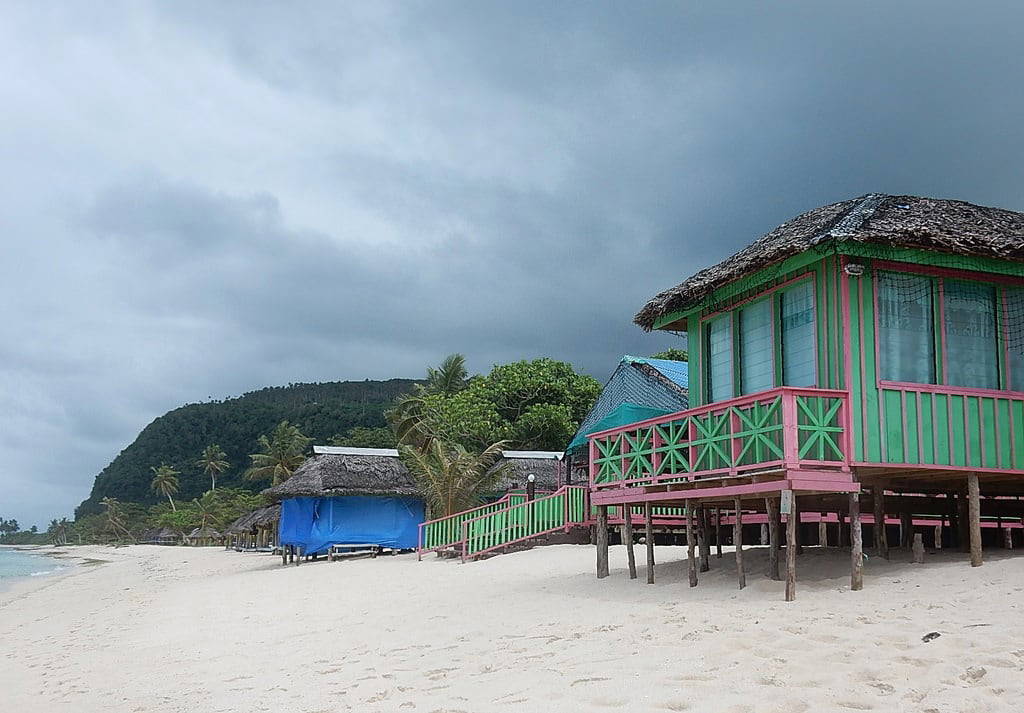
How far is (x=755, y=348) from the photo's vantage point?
11.6 metres

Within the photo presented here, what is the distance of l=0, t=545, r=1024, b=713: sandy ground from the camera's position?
583 centimetres

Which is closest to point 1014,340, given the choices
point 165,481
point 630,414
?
point 630,414

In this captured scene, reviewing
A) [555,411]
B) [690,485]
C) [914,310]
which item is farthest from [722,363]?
[555,411]

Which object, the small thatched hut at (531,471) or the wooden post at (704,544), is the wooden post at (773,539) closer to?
the wooden post at (704,544)

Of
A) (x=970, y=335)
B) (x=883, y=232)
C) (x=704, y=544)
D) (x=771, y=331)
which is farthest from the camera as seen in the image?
(x=704, y=544)

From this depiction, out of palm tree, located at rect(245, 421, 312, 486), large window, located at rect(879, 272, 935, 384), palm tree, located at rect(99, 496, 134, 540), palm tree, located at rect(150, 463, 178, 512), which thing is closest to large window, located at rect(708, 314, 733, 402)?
large window, located at rect(879, 272, 935, 384)

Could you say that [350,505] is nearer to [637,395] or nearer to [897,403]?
[637,395]

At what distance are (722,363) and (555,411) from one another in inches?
1032

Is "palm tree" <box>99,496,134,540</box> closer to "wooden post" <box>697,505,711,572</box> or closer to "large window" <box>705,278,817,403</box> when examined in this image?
"wooden post" <box>697,505,711,572</box>

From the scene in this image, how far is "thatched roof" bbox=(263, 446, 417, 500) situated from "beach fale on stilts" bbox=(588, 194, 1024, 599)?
15908 millimetres

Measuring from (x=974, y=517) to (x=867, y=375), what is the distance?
1.77 m

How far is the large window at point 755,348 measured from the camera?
1132cm

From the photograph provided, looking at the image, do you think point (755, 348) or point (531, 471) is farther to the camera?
point (531, 471)

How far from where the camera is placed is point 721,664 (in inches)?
254
